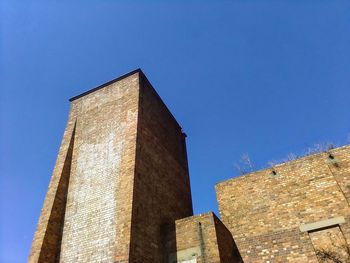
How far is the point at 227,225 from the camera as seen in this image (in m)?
10.1

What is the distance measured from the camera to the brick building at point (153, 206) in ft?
27.0

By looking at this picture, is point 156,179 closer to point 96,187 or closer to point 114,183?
point 114,183

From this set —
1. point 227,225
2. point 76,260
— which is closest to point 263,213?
point 227,225

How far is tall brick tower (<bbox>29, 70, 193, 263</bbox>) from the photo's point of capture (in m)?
8.07

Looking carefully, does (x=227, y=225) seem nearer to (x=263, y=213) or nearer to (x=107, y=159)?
(x=263, y=213)

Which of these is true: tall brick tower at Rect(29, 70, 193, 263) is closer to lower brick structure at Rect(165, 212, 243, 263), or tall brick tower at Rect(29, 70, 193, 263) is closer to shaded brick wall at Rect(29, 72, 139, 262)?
shaded brick wall at Rect(29, 72, 139, 262)

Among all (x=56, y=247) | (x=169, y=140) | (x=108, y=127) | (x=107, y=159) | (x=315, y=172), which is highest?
(x=169, y=140)

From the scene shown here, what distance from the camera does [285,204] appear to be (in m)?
9.66

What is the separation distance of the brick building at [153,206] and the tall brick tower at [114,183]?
0.03 m

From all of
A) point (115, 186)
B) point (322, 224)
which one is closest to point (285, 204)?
point (322, 224)

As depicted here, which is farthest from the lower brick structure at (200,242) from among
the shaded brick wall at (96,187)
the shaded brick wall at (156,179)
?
the shaded brick wall at (96,187)

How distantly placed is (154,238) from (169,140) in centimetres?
528

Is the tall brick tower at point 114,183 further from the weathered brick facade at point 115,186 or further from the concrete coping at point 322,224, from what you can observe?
the concrete coping at point 322,224

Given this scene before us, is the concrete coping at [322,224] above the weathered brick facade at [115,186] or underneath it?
underneath
